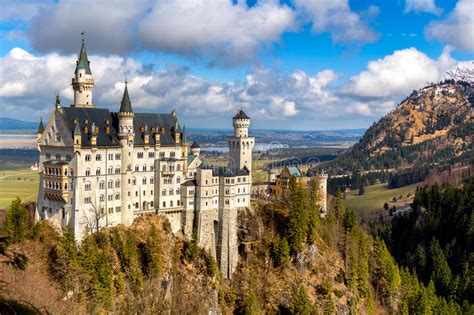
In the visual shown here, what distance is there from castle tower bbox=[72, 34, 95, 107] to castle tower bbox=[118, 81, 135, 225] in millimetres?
8194

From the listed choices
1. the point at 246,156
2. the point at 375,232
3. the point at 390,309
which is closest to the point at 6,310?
the point at 246,156

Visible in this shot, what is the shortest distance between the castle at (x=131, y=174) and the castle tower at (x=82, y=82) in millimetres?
173

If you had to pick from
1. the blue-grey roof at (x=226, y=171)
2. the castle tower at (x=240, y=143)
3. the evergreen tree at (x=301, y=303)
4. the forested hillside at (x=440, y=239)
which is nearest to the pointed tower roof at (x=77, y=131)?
the blue-grey roof at (x=226, y=171)

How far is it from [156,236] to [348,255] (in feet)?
140

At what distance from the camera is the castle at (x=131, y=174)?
80.5 metres

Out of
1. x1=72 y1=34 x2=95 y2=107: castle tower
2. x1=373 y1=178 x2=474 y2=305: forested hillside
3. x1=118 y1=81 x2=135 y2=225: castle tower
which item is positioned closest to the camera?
x1=118 y1=81 x2=135 y2=225: castle tower

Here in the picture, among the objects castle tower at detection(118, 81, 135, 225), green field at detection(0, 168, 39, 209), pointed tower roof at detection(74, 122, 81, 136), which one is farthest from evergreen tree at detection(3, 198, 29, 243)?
green field at detection(0, 168, 39, 209)

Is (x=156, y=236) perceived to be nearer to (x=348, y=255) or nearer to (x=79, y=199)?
(x=79, y=199)

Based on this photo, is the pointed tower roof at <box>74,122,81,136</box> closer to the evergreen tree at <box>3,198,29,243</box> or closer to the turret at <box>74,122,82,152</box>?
the turret at <box>74,122,82,152</box>

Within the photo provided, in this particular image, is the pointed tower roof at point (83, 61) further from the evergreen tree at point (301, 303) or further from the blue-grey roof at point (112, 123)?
A: the evergreen tree at point (301, 303)

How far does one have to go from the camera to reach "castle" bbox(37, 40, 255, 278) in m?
80.5

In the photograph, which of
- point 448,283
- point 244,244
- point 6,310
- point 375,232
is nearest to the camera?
point 6,310

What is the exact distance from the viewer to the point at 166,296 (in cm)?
8400

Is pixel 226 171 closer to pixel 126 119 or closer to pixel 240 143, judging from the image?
pixel 240 143
